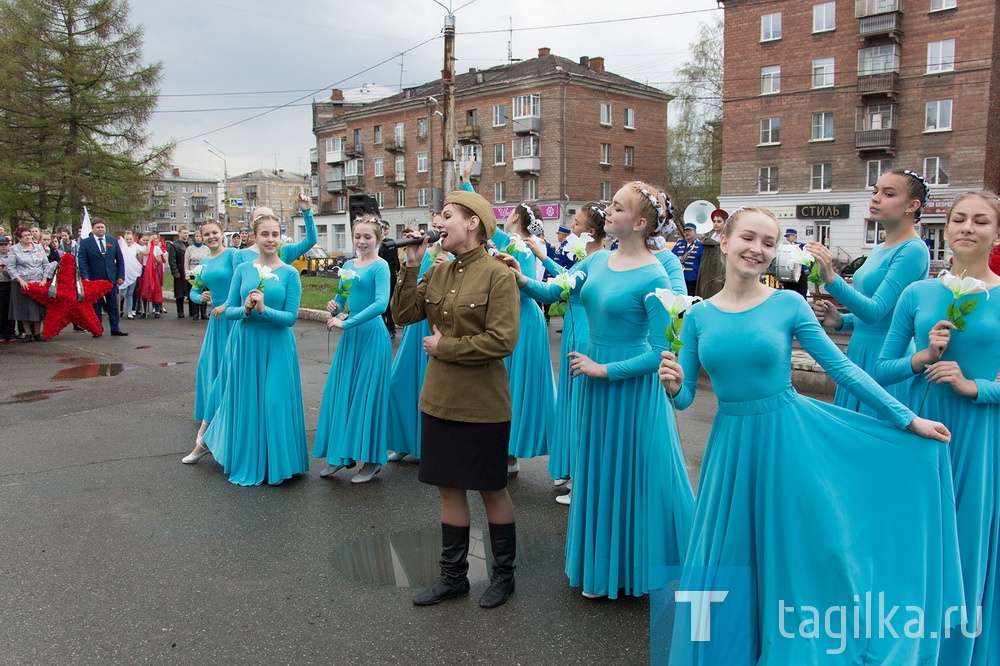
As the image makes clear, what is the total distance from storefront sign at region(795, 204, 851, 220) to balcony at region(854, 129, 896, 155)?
10.5 ft

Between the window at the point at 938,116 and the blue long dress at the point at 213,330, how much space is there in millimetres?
43428

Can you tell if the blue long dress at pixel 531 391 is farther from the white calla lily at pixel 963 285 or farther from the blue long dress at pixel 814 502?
the white calla lily at pixel 963 285

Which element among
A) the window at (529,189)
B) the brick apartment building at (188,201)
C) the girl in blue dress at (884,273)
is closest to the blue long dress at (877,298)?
the girl in blue dress at (884,273)

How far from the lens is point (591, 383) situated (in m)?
4.36

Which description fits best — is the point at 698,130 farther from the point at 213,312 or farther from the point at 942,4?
the point at 213,312

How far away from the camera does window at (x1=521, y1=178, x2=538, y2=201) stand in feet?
190

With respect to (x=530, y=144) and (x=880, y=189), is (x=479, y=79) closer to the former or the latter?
(x=530, y=144)

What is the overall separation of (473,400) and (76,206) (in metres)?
40.8

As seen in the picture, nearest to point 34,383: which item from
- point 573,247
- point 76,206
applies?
point 573,247

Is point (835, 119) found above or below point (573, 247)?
above

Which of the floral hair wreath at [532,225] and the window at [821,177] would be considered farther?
the window at [821,177]

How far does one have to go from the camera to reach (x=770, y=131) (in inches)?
1832

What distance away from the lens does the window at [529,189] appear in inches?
2276

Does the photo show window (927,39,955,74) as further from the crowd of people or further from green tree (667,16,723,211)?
the crowd of people
